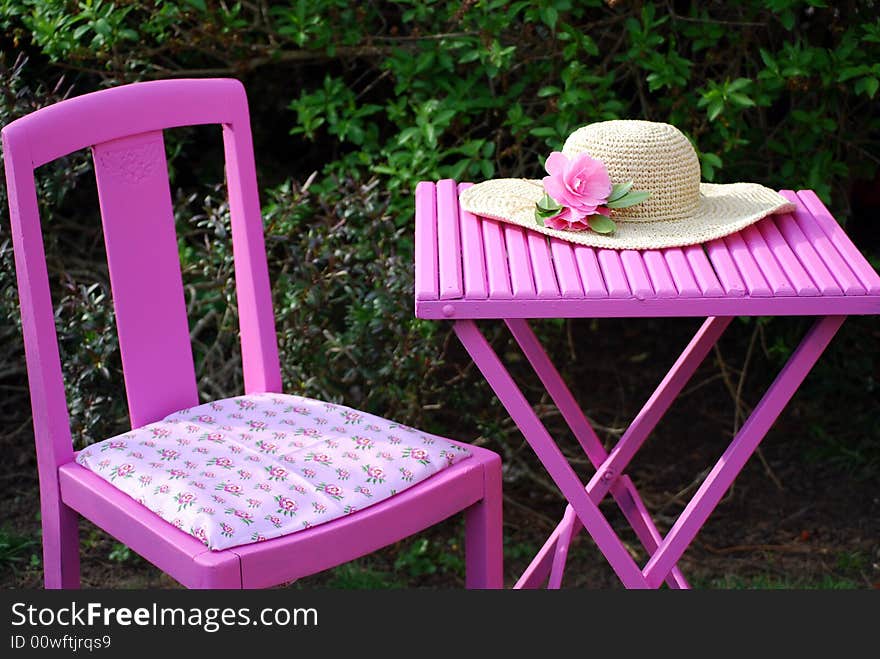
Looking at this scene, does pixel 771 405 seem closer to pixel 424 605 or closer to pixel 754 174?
pixel 424 605

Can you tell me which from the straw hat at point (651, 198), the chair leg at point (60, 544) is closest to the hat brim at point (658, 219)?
the straw hat at point (651, 198)

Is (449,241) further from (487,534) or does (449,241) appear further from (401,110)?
(401,110)

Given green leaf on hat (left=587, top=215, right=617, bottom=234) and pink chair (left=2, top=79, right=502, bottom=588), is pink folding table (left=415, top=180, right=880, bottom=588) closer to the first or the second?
green leaf on hat (left=587, top=215, right=617, bottom=234)

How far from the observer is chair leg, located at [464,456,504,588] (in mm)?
2088

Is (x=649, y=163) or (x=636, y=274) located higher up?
(x=649, y=163)

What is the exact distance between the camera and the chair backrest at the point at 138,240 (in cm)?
202

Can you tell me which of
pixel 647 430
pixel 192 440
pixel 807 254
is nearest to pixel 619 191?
pixel 807 254

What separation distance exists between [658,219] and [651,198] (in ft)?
0.12

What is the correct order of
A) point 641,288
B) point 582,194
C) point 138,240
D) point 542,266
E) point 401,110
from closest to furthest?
point 641,288
point 542,266
point 582,194
point 138,240
point 401,110

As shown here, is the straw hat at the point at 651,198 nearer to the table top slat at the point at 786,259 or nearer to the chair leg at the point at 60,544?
the table top slat at the point at 786,259

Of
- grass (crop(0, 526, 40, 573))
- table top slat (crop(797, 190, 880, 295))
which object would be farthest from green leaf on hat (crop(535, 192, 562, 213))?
grass (crop(0, 526, 40, 573))

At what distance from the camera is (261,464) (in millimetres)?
2018

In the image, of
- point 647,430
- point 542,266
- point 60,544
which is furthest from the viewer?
point 647,430

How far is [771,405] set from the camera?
1899 millimetres
